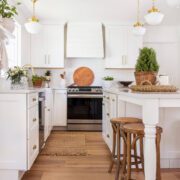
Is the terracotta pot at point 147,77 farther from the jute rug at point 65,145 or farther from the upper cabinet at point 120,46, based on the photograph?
the upper cabinet at point 120,46

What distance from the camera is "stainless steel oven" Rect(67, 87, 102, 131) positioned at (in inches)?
207

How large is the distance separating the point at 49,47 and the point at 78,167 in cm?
326

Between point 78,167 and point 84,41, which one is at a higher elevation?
point 84,41

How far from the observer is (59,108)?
17.6 ft

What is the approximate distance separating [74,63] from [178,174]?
150 inches

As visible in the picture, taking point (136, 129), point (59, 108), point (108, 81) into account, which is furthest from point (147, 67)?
point (59, 108)

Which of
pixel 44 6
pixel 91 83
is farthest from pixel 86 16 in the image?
pixel 91 83

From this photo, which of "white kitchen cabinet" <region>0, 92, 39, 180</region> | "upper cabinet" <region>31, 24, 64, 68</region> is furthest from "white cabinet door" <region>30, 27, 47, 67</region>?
"white kitchen cabinet" <region>0, 92, 39, 180</region>

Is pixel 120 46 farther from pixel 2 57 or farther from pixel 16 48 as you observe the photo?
pixel 2 57

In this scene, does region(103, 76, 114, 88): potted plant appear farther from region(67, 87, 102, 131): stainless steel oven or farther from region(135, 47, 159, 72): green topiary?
region(135, 47, 159, 72): green topiary

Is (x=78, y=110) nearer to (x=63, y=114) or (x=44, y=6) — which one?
(x=63, y=114)

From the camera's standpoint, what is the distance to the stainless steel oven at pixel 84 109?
5.26 metres

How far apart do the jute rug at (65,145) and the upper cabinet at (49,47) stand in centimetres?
159

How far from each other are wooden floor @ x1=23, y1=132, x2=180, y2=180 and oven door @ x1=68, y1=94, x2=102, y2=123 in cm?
137
